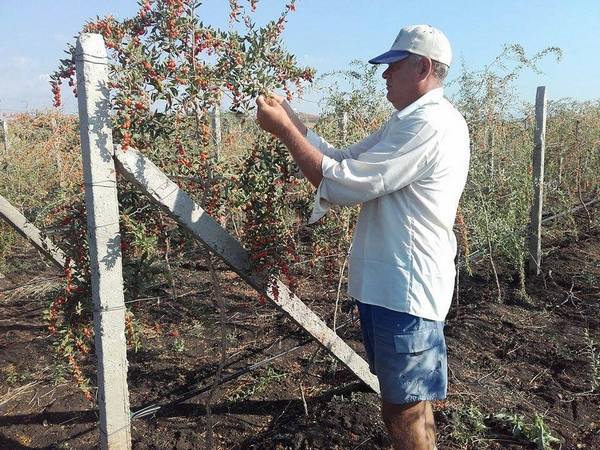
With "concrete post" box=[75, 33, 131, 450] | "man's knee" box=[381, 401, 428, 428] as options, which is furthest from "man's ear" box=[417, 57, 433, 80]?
"man's knee" box=[381, 401, 428, 428]

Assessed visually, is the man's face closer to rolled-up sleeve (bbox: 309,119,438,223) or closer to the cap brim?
the cap brim

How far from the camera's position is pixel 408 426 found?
2105mm

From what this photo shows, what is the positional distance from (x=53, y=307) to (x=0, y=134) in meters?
11.5

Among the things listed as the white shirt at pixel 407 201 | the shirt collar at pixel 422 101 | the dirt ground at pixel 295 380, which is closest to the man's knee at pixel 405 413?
the white shirt at pixel 407 201

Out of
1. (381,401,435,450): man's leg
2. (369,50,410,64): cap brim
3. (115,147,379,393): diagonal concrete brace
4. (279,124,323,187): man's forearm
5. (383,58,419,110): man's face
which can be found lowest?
(381,401,435,450): man's leg

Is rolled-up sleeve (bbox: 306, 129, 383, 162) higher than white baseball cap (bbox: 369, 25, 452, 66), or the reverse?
white baseball cap (bbox: 369, 25, 452, 66)

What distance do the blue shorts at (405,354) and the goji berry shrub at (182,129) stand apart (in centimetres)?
51

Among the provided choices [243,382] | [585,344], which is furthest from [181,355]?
[585,344]

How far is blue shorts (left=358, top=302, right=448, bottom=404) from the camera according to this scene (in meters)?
2.00

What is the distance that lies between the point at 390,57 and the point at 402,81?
10 centimetres

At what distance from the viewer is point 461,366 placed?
12.0 ft

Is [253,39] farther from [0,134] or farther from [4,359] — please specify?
[0,134]

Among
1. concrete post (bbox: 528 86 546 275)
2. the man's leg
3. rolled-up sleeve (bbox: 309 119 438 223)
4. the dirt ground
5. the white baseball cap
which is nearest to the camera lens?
rolled-up sleeve (bbox: 309 119 438 223)

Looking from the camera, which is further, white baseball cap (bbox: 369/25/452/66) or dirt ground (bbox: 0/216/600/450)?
dirt ground (bbox: 0/216/600/450)
